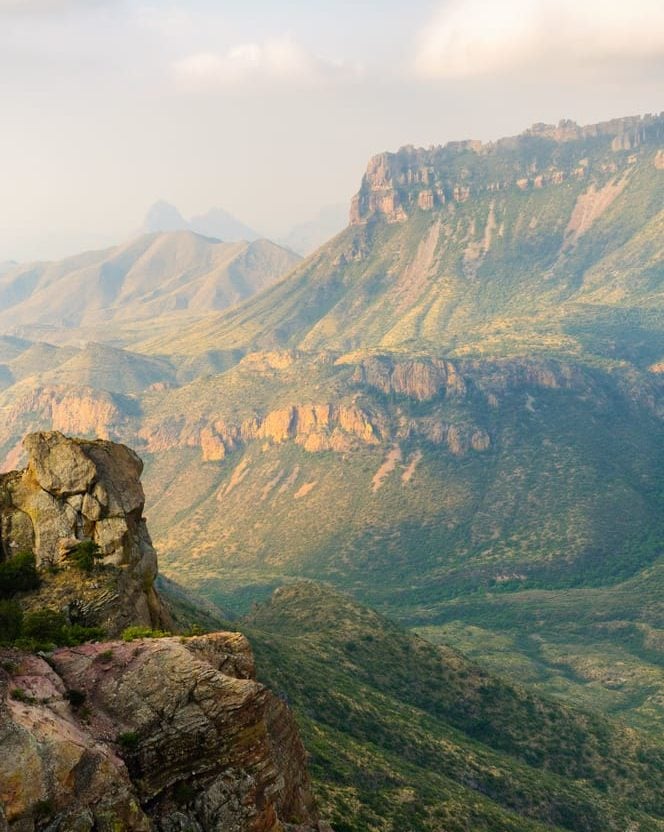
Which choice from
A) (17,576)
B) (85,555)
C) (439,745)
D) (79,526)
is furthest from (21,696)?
(439,745)

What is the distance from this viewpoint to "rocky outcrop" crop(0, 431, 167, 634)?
168ft

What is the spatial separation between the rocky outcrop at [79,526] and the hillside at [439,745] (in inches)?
979

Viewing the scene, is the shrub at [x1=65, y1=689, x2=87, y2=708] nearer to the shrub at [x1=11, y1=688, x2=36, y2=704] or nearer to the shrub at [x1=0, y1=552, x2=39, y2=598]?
the shrub at [x1=11, y1=688, x2=36, y2=704]

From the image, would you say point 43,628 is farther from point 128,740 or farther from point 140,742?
point 140,742

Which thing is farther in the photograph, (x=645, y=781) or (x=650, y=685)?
(x=650, y=685)

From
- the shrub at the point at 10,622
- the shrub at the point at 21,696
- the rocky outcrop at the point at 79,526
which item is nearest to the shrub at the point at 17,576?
the rocky outcrop at the point at 79,526

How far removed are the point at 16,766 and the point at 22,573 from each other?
22.0 metres

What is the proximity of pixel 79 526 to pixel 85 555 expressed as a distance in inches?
98.7

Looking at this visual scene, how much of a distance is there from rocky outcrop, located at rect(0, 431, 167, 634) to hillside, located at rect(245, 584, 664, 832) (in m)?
24.9

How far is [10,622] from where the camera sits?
44812 mm

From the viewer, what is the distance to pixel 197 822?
118 feet

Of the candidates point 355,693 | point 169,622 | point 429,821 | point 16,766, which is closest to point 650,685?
point 355,693

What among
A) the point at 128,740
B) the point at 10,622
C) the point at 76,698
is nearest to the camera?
the point at 128,740

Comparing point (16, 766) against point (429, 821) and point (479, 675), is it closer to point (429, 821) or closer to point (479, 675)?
point (429, 821)
